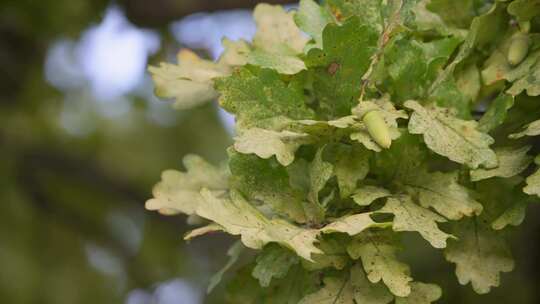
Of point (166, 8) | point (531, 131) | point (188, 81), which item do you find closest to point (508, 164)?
point (531, 131)

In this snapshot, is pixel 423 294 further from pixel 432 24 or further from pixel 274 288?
pixel 432 24

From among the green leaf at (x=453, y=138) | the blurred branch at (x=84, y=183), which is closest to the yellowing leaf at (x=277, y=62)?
the green leaf at (x=453, y=138)

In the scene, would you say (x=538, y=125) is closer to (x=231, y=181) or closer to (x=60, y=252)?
(x=231, y=181)

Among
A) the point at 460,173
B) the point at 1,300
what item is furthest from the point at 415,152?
the point at 1,300

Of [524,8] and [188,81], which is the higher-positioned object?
[524,8]

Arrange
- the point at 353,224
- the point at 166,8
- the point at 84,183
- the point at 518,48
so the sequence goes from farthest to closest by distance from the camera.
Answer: the point at 84,183, the point at 166,8, the point at 518,48, the point at 353,224

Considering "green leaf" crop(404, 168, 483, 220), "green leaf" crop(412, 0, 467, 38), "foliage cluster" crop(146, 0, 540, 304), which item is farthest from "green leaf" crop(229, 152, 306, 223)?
"green leaf" crop(412, 0, 467, 38)

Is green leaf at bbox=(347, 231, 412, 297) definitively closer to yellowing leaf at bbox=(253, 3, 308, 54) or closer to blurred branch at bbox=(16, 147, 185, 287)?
yellowing leaf at bbox=(253, 3, 308, 54)
